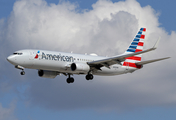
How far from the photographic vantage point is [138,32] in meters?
78.6

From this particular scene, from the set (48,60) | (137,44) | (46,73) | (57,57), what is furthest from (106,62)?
(137,44)

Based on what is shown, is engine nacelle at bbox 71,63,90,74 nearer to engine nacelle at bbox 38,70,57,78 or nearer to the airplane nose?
engine nacelle at bbox 38,70,57,78

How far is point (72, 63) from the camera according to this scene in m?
64.0

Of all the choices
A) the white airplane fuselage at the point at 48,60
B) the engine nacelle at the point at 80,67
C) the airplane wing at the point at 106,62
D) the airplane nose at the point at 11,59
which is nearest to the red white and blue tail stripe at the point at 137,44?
the airplane wing at the point at 106,62

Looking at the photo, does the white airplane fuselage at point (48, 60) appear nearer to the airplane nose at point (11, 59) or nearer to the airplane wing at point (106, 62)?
the airplane nose at point (11, 59)

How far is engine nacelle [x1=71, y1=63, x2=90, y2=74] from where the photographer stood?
63.3 metres

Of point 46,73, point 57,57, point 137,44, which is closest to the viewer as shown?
point 57,57

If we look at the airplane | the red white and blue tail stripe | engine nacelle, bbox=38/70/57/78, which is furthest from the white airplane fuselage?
the red white and blue tail stripe

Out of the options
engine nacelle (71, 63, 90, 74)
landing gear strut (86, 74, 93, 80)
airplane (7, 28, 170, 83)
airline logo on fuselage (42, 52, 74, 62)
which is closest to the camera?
airplane (7, 28, 170, 83)

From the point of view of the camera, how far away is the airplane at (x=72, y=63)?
197 ft

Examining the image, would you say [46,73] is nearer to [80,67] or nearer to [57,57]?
[57,57]

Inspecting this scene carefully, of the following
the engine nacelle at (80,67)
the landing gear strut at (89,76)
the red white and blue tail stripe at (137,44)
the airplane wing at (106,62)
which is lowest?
the landing gear strut at (89,76)

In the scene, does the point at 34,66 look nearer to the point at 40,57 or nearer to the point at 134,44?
the point at 40,57

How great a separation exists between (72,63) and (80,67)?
1681 millimetres
